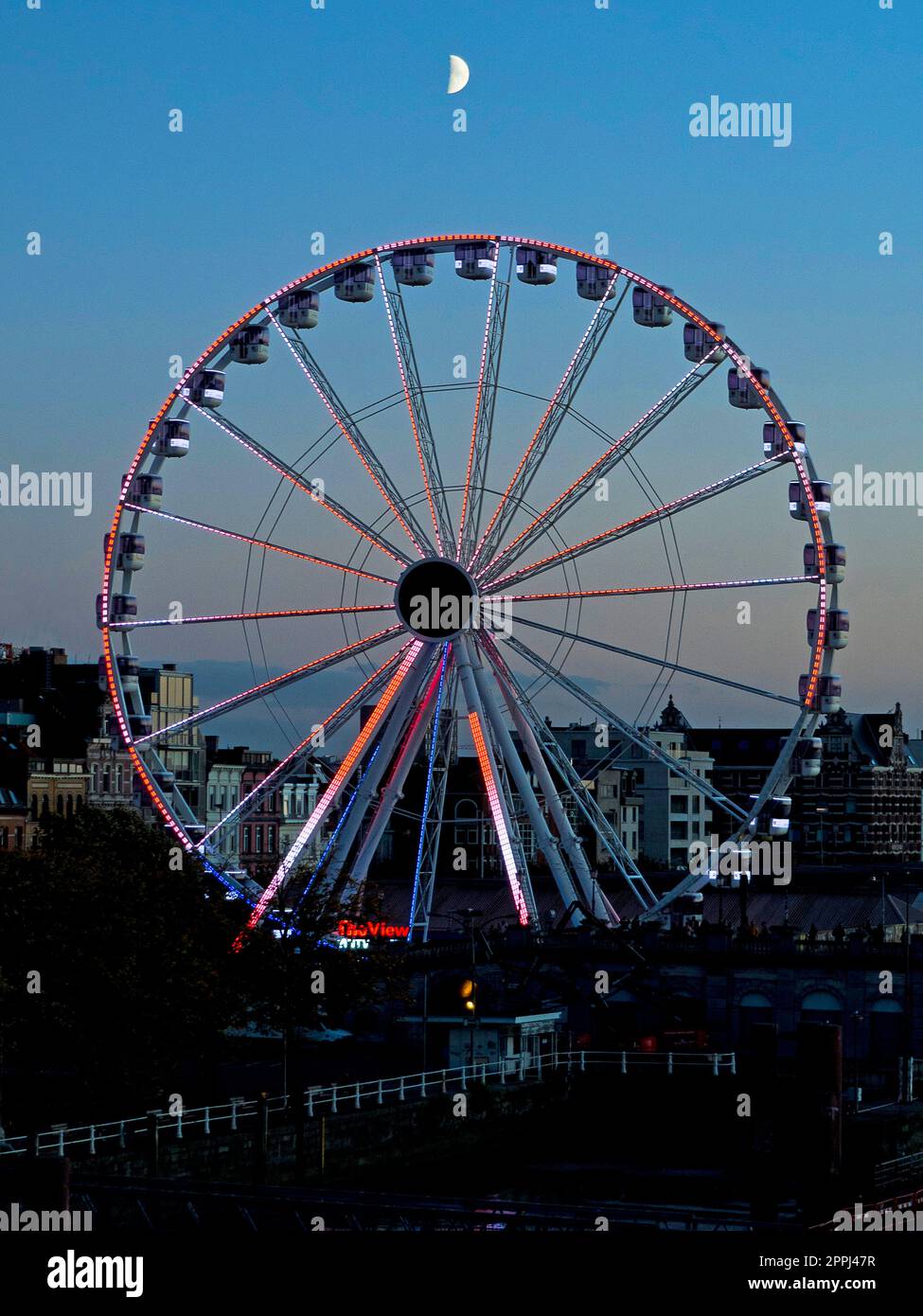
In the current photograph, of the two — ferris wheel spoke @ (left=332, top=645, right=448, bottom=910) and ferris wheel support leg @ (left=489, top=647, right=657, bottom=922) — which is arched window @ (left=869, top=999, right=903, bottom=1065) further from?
ferris wheel spoke @ (left=332, top=645, right=448, bottom=910)

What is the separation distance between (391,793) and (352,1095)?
18.7 meters

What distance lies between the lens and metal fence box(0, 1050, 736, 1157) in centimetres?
7369

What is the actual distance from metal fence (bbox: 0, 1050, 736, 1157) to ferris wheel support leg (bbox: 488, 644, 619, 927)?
7.06m

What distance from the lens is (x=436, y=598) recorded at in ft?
320

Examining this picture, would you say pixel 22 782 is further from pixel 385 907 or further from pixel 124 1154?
pixel 124 1154

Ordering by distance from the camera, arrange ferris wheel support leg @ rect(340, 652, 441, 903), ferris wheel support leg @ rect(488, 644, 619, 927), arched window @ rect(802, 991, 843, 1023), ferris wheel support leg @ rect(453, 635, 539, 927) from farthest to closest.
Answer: arched window @ rect(802, 991, 843, 1023) < ferris wheel support leg @ rect(340, 652, 441, 903) < ferris wheel support leg @ rect(453, 635, 539, 927) < ferris wheel support leg @ rect(488, 644, 619, 927)

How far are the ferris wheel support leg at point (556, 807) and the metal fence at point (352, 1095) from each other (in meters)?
7.06

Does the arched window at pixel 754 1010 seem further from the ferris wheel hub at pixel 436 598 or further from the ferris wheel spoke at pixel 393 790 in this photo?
the ferris wheel hub at pixel 436 598

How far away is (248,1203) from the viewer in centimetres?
5694

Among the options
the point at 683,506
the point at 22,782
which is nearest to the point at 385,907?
the point at 22,782

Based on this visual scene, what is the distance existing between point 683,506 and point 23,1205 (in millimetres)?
48280

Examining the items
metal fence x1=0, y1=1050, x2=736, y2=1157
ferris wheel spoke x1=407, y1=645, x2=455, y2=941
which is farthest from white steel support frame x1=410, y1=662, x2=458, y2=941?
metal fence x1=0, y1=1050, x2=736, y2=1157

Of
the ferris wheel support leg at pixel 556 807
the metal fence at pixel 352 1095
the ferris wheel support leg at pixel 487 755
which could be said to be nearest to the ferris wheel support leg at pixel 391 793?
the ferris wheel support leg at pixel 487 755
